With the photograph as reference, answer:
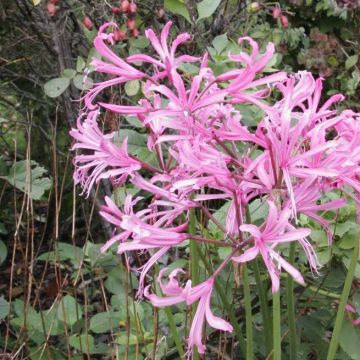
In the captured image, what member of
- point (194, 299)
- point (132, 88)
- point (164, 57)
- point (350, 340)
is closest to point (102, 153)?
point (164, 57)

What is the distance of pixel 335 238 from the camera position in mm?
1462

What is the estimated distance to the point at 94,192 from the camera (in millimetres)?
2311

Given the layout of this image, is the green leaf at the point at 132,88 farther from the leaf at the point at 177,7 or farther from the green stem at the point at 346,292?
the green stem at the point at 346,292

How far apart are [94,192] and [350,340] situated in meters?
1.14

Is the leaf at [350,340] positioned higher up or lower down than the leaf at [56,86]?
lower down

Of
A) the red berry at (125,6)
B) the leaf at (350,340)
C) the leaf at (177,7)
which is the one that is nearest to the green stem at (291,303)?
the leaf at (350,340)

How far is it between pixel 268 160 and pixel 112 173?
25cm

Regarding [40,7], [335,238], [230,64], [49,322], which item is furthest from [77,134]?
[40,7]

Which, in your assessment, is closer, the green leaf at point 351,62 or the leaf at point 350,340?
the leaf at point 350,340

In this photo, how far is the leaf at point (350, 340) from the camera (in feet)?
4.54

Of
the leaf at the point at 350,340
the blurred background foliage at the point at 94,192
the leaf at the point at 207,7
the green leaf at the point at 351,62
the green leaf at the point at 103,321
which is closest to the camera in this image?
the leaf at the point at 350,340

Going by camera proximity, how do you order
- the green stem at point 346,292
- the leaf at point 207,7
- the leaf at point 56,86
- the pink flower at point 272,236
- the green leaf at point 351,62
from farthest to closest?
1. the green leaf at point 351,62
2. the leaf at point 56,86
3. the leaf at point 207,7
4. the green stem at point 346,292
5. the pink flower at point 272,236

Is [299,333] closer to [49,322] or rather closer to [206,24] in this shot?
[49,322]

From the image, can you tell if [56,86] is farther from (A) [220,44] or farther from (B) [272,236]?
(B) [272,236]
